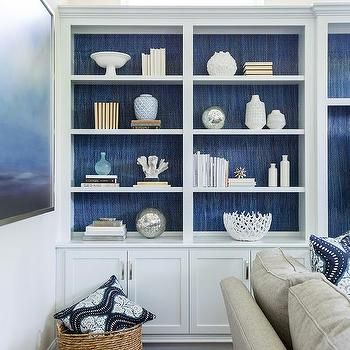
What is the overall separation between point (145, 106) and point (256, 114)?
2.60ft

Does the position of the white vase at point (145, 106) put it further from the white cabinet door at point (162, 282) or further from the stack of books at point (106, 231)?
the white cabinet door at point (162, 282)

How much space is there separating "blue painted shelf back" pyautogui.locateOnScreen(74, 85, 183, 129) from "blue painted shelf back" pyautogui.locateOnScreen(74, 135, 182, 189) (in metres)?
0.10

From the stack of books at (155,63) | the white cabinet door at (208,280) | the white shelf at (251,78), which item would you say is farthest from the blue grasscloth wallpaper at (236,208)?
the stack of books at (155,63)

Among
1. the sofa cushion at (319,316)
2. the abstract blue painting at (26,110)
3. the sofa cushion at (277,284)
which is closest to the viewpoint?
the sofa cushion at (319,316)

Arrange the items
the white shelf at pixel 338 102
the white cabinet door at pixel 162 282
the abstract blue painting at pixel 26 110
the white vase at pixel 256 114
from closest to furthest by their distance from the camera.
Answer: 1. the abstract blue painting at pixel 26 110
2. the white cabinet door at pixel 162 282
3. the white shelf at pixel 338 102
4. the white vase at pixel 256 114

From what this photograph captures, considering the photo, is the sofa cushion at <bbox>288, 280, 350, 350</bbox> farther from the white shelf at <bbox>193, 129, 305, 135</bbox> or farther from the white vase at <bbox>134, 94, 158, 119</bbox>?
the white vase at <bbox>134, 94, 158, 119</bbox>

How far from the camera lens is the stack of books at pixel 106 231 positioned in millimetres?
3211

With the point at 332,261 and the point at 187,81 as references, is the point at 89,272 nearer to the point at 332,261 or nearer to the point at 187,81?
the point at 187,81

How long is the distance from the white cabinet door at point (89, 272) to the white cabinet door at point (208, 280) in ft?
1.62

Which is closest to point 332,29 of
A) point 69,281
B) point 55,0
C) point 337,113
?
point 337,113

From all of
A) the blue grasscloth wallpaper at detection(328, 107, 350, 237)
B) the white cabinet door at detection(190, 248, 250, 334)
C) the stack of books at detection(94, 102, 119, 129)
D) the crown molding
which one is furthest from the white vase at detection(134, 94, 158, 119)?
the blue grasscloth wallpaper at detection(328, 107, 350, 237)

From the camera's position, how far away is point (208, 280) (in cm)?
308

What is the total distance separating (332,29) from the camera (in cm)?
334

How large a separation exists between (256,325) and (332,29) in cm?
257
